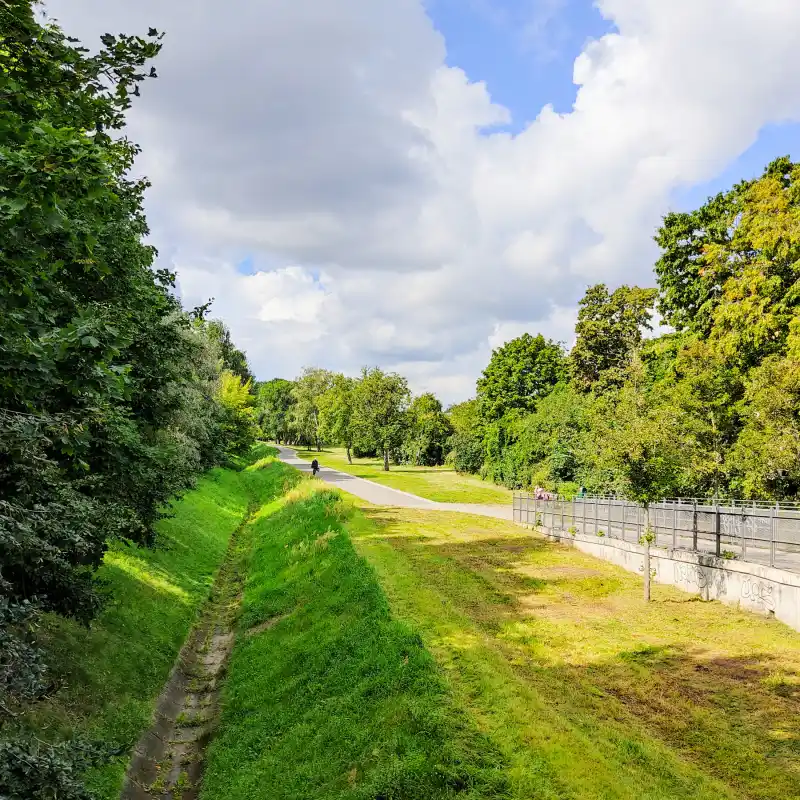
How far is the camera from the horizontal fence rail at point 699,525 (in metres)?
13.2

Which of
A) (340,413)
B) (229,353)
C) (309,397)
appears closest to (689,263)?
(340,413)

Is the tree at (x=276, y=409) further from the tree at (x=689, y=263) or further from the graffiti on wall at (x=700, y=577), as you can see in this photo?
the graffiti on wall at (x=700, y=577)

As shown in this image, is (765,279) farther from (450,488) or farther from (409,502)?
(450,488)

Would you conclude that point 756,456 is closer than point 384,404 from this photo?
Yes

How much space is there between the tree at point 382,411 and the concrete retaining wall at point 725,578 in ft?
141

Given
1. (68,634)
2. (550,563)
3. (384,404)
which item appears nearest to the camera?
(68,634)

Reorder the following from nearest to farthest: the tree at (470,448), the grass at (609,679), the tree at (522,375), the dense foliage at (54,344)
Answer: the dense foliage at (54,344) < the grass at (609,679) < the tree at (522,375) < the tree at (470,448)

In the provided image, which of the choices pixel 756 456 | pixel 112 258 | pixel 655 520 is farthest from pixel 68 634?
pixel 756 456

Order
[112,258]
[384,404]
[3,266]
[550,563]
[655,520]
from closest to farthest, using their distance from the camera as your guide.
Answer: [3,266], [112,258], [655,520], [550,563], [384,404]

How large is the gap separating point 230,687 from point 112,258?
836cm

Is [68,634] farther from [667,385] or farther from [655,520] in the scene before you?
[667,385]

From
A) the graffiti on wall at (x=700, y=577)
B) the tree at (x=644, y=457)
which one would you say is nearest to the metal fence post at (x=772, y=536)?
the graffiti on wall at (x=700, y=577)

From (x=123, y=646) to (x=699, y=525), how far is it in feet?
48.0

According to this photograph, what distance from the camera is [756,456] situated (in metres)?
21.6
